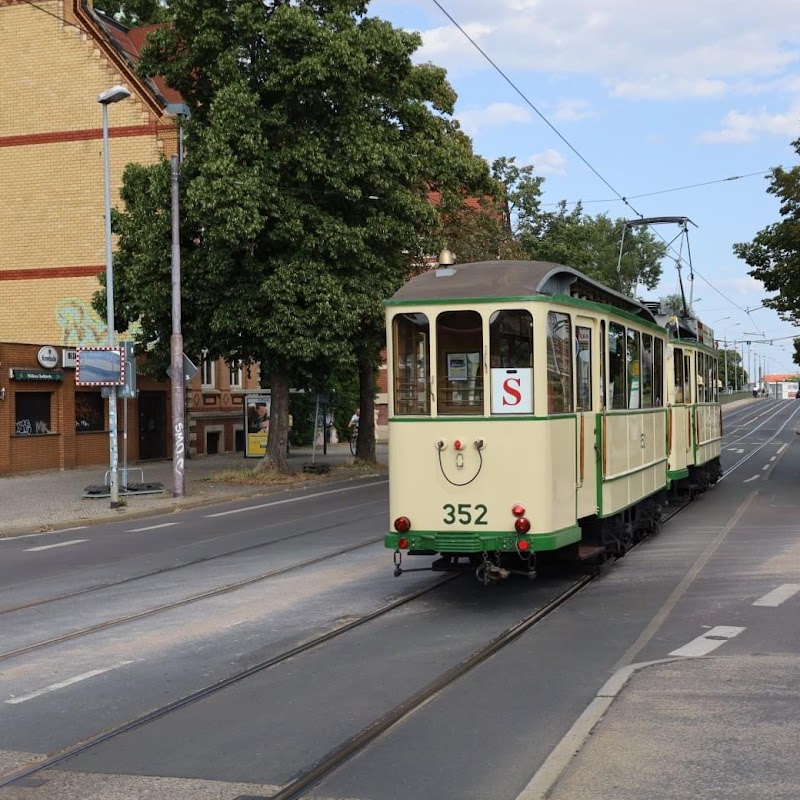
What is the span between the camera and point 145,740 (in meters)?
5.98

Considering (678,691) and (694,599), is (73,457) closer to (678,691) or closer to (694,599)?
(694,599)

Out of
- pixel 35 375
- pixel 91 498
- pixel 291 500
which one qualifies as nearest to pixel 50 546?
pixel 91 498

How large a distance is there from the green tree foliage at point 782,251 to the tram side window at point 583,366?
1636 cm

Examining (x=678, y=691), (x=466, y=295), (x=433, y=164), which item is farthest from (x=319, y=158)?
(x=678, y=691)

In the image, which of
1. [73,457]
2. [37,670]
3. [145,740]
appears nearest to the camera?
[145,740]

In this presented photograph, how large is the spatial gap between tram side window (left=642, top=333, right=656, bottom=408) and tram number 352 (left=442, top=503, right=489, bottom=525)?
4.21m

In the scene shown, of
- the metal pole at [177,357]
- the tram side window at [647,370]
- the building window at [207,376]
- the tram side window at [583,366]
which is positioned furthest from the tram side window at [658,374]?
the building window at [207,376]

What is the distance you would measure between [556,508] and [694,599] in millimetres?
1655

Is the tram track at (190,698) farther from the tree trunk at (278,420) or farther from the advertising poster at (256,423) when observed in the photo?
the advertising poster at (256,423)

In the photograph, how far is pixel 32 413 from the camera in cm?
3036

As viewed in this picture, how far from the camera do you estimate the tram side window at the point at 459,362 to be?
9.66 m

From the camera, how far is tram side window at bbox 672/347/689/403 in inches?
708

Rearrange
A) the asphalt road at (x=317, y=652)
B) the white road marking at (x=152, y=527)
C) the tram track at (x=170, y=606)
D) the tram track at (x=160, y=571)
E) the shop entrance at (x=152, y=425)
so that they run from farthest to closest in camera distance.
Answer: the shop entrance at (x=152, y=425) → the white road marking at (x=152, y=527) → the tram track at (x=160, y=571) → the tram track at (x=170, y=606) → the asphalt road at (x=317, y=652)

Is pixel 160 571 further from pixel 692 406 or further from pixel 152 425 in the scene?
pixel 152 425
